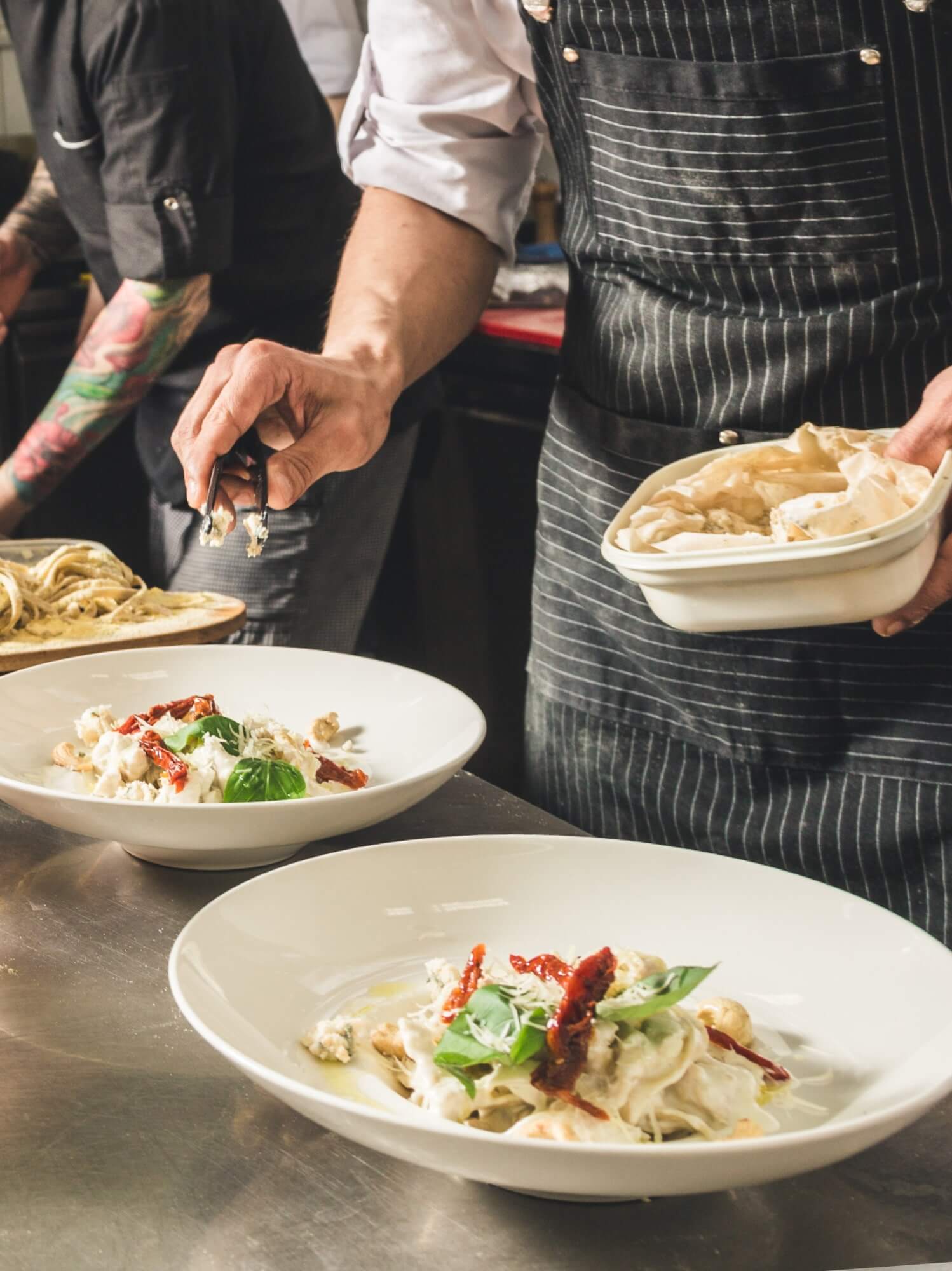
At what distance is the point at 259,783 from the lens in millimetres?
981

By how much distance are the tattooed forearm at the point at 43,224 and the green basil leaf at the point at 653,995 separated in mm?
2602

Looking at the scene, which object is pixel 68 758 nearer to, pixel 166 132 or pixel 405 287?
pixel 405 287

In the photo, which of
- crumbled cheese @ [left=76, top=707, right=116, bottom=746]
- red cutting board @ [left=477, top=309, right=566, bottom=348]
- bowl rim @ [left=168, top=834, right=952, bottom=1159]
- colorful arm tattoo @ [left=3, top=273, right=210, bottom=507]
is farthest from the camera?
red cutting board @ [left=477, top=309, right=566, bottom=348]

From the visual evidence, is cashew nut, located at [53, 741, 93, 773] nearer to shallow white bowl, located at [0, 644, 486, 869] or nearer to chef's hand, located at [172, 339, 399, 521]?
shallow white bowl, located at [0, 644, 486, 869]

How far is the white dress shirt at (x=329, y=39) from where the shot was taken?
4.01 metres

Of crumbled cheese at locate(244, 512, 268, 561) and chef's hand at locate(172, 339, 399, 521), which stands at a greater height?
chef's hand at locate(172, 339, 399, 521)

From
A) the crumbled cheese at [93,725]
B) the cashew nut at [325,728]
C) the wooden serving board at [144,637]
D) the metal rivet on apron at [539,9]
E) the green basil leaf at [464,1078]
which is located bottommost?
the wooden serving board at [144,637]

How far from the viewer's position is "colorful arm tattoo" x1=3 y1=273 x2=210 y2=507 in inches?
91.1

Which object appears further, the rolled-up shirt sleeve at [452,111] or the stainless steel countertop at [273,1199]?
the rolled-up shirt sleeve at [452,111]

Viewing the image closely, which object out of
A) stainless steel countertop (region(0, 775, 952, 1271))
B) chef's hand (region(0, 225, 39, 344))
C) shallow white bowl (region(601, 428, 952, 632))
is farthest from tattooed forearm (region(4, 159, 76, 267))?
stainless steel countertop (region(0, 775, 952, 1271))

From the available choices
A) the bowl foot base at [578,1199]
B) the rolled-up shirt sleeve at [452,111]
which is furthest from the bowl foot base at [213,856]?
the rolled-up shirt sleeve at [452,111]

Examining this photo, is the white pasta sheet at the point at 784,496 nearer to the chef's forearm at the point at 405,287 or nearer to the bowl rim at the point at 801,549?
the bowl rim at the point at 801,549

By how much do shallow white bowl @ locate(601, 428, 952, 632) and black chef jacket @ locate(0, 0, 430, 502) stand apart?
5.09 ft

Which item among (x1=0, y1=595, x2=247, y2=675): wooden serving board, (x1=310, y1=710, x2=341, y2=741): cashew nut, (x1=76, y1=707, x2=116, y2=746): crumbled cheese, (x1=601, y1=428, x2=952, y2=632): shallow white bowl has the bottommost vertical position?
(x1=0, y1=595, x2=247, y2=675): wooden serving board
